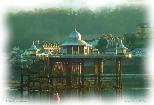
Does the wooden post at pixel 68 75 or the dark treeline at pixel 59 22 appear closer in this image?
the wooden post at pixel 68 75

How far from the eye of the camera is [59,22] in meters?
28.1

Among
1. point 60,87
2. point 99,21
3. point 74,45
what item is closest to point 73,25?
point 99,21

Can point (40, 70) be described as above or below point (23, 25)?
below

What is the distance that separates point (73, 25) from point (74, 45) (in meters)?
3.36

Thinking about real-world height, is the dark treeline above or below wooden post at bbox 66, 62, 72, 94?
above

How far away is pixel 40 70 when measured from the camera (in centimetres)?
2555

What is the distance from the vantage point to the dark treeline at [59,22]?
81.8 ft

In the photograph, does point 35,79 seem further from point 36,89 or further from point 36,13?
point 36,13

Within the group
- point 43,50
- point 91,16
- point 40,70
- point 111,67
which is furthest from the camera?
point 111,67

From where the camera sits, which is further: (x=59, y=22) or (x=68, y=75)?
(x=59, y=22)

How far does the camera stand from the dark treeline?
2492cm

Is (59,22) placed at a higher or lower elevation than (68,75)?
higher

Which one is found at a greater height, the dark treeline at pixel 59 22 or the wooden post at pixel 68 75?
the dark treeline at pixel 59 22

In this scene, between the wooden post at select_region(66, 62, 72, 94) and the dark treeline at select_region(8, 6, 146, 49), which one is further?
the dark treeline at select_region(8, 6, 146, 49)
